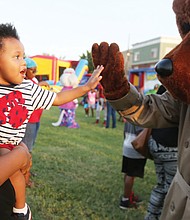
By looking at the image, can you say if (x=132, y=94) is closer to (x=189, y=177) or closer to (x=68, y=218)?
(x=189, y=177)

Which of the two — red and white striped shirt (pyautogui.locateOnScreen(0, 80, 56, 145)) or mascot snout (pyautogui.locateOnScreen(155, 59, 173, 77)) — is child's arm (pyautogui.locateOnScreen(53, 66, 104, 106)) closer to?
red and white striped shirt (pyautogui.locateOnScreen(0, 80, 56, 145))

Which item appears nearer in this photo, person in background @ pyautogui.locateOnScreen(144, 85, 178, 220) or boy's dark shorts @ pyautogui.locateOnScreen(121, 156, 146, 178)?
person in background @ pyautogui.locateOnScreen(144, 85, 178, 220)

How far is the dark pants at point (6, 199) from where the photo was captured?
1302 millimetres

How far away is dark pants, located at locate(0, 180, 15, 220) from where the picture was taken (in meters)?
1.30

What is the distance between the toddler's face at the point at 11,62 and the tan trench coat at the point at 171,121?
456 mm

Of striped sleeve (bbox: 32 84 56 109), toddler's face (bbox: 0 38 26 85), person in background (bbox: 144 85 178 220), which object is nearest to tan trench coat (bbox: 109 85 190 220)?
striped sleeve (bbox: 32 84 56 109)

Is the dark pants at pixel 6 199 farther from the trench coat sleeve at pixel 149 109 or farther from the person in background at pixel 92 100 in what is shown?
the person in background at pixel 92 100

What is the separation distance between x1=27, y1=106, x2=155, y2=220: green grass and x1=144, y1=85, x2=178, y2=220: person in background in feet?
1.86

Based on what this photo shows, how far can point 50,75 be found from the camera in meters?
18.8

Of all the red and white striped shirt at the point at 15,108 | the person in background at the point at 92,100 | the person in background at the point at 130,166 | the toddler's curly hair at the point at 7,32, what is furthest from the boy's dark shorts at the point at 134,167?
the person in background at the point at 92,100

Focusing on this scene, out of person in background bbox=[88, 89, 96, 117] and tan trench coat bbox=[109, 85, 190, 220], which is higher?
tan trench coat bbox=[109, 85, 190, 220]

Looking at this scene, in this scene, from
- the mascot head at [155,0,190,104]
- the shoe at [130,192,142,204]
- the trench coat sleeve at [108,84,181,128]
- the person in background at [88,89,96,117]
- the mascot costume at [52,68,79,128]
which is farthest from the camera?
the person in background at [88,89,96,117]

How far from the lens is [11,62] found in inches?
52.9

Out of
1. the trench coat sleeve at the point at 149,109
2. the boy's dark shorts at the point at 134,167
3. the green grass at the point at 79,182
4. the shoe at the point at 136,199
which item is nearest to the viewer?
the trench coat sleeve at the point at 149,109
